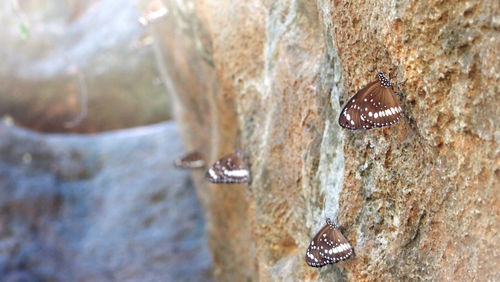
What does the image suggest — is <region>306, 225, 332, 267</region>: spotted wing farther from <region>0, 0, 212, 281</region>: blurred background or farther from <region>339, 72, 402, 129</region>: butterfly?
<region>0, 0, 212, 281</region>: blurred background

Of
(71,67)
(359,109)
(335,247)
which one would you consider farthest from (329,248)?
(71,67)

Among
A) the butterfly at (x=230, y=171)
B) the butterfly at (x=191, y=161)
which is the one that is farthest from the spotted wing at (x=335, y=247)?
the butterfly at (x=191, y=161)

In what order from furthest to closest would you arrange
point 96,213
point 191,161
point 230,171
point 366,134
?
point 96,213 < point 191,161 < point 230,171 < point 366,134

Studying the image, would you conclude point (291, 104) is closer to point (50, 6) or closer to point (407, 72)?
point (407, 72)

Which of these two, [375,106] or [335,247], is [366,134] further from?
[335,247]

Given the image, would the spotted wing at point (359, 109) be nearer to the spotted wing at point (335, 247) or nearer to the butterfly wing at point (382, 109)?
the butterfly wing at point (382, 109)
